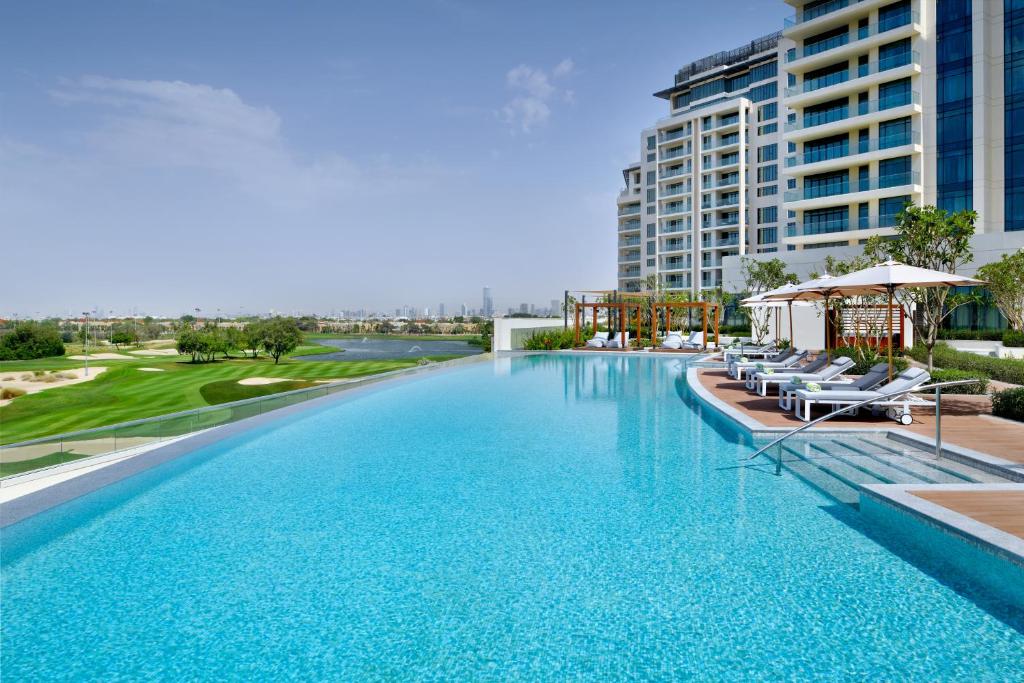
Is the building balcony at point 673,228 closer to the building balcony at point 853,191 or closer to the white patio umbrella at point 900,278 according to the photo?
the building balcony at point 853,191

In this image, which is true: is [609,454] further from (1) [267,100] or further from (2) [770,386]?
(1) [267,100]

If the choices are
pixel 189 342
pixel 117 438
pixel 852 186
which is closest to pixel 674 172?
pixel 852 186

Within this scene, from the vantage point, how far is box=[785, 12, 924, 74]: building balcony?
105ft

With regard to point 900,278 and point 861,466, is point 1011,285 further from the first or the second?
point 861,466

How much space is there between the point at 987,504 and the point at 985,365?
13275mm

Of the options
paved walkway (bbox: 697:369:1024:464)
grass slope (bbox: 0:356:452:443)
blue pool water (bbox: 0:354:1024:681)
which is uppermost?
paved walkway (bbox: 697:369:1024:464)

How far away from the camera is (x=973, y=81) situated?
3045 centimetres

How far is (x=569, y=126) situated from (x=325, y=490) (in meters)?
28.7

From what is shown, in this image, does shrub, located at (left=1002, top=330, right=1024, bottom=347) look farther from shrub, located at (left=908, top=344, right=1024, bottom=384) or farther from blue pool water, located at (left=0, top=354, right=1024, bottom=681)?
blue pool water, located at (left=0, top=354, right=1024, bottom=681)

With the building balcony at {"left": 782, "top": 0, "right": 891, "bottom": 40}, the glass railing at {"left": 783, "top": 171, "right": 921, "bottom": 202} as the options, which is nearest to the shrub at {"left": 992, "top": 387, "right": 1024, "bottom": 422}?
the glass railing at {"left": 783, "top": 171, "right": 921, "bottom": 202}

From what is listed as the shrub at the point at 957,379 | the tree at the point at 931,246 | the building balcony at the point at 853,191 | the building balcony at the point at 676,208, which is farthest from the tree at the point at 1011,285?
the building balcony at the point at 676,208

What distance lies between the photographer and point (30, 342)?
49.5m

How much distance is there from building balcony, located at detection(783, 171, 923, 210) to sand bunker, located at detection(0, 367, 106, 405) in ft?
178

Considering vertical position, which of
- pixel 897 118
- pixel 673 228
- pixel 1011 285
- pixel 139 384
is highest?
pixel 897 118
